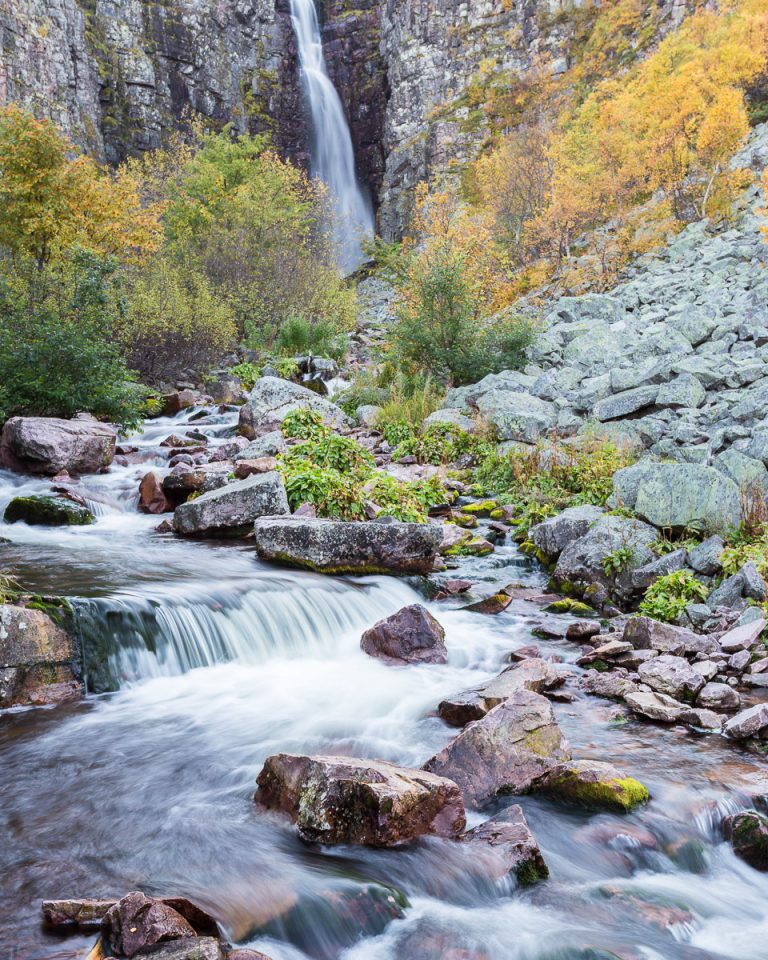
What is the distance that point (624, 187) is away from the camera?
103ft

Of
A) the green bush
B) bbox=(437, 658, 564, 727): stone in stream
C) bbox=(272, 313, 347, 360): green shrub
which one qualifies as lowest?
bbox=(437, 658, 564, 727): stone in stream

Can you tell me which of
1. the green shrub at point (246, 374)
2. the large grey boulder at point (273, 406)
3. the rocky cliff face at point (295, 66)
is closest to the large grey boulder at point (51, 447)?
the large grey boulder at point (273, 406)

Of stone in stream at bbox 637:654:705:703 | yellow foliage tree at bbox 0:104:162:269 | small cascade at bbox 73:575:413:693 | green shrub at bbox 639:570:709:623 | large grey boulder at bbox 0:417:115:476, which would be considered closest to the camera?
stone in stream at bbox 637:654:705:703

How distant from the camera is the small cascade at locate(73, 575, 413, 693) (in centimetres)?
568

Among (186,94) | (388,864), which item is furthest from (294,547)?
(186,94)

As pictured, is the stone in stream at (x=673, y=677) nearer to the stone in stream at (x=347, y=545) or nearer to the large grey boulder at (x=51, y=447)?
the stone in stream at (x=347, y=545)

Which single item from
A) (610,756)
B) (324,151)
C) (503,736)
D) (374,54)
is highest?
(374,54)

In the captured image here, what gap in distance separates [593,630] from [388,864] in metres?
4.05

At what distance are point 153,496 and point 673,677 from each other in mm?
7978

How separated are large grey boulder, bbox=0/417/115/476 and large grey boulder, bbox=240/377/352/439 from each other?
3.26m

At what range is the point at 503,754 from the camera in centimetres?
427

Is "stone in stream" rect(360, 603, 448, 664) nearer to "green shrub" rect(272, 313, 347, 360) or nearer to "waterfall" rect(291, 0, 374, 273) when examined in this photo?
"green shrub" rect(272, 313, 347, 360)

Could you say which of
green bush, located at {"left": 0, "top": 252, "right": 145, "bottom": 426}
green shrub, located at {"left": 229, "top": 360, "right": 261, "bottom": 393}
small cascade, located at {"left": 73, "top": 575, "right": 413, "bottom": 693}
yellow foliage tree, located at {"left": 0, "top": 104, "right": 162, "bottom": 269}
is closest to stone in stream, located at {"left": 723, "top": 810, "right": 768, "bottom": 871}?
small cascade, located at {"left": 73, "top": 575, "right": 413, "bottom": 693}

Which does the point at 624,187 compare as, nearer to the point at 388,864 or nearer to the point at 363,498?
the point at 363,498
